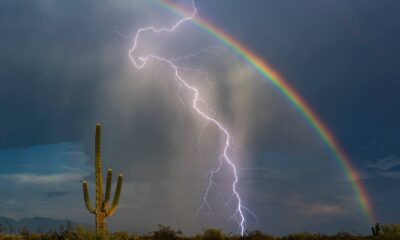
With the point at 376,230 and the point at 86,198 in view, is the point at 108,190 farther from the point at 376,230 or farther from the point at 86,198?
the point at 376,230

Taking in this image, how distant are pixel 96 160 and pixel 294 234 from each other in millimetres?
11040

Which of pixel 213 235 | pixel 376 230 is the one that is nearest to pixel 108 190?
pixel 213 235

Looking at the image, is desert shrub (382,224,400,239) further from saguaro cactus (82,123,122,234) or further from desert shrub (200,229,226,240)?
saguaro cactus (82,123,122,234)

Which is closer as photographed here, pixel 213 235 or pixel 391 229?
pixel 213 235

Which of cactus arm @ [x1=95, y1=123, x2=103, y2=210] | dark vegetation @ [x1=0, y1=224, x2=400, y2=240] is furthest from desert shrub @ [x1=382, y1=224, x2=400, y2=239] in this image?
cactus arm @ [x1=95, y1=123, x2=103, y2=210]

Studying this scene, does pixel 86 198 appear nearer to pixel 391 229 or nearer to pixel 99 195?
pixel 99 195

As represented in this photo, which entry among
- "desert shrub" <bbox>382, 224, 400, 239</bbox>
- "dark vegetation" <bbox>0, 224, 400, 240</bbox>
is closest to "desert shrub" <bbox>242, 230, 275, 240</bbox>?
"dark vegetation" <bbox>0, 224, 400, 240</bbox>

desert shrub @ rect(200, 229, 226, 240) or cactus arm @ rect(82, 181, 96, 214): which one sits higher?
cactus arm @ rect(82, 181, 96, 214)

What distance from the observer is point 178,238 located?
27.0m

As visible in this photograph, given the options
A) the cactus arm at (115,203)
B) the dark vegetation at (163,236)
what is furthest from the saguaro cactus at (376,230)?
the cactus arm at (115,203)

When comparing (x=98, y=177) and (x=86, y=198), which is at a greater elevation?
(x=98, y=177)

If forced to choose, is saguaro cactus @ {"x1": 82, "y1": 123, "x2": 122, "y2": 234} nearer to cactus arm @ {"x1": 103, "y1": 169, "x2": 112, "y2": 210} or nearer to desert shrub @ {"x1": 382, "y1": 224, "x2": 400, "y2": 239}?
cactus arm @ {"x1": 103, "y1": 169, "x2": 112, "y2": 210}

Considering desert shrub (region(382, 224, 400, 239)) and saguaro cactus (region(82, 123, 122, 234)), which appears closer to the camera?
saguaro cactus (region(82, 123, 122, 234))

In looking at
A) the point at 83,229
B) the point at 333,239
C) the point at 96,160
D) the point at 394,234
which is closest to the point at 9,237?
the point at 83,229
